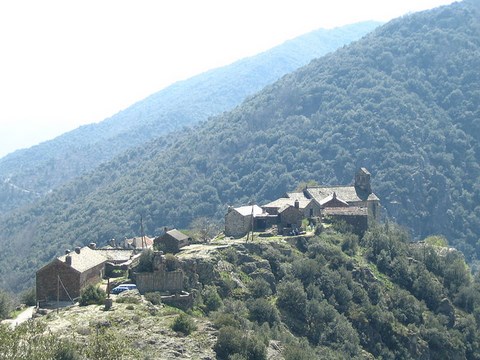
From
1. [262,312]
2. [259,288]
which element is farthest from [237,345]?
[259,288]

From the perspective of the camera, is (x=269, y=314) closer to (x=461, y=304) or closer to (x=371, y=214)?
(x=461, y=304)

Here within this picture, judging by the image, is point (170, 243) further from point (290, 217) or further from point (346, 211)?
point (346, 211)

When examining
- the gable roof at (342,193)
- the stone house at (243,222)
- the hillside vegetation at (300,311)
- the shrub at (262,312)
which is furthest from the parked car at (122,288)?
the gable roof at (342,193)

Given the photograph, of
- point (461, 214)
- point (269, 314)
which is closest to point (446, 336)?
point (269, 314)

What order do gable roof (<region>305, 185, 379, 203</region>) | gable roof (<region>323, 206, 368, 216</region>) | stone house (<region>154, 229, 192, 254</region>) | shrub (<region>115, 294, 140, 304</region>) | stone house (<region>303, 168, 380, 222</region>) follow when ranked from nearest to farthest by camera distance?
1. shrub (<region>115, 294, 140, 304</region>)
2. stone house (<region>154, 229, 192, 254</region>)
3. gable roof (<region>323, 206, 368, 216</region>)
4. stone house (<region>303, 168, 380, 222</region>)
5. gable roof (<region>305, 185, 379, 203</region>)

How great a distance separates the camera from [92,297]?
49.3 metres

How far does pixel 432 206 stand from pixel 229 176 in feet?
173

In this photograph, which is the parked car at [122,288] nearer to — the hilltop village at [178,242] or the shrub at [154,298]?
the hilltop village at [178,242]

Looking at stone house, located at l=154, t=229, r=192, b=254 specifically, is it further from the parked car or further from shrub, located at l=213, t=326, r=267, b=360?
shrub, located at l=213, t=326, r=267, b=360

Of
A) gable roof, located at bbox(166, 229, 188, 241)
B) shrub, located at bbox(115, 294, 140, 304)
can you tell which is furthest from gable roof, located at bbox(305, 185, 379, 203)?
shrub, located at bbox(115, 294, 140, 304)

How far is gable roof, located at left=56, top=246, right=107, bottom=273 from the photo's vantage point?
2168 inches

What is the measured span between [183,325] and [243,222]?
26669 millimetres

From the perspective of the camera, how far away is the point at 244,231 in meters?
70.8

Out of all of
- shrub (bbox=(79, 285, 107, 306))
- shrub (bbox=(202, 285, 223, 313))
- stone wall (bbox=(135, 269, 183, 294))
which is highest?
shrub (bbox=(79, 285, 107, 306))
